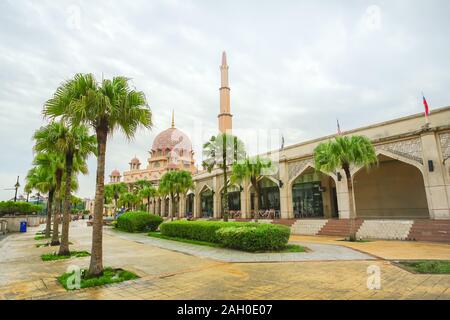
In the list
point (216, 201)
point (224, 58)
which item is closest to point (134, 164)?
point (224, 58)

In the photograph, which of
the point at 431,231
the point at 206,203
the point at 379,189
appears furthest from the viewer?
the point at 206,203

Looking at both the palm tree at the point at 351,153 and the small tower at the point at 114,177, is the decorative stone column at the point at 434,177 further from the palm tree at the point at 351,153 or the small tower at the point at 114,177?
the small tower at the point at 114,177

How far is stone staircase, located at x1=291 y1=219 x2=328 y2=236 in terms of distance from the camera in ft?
63.4

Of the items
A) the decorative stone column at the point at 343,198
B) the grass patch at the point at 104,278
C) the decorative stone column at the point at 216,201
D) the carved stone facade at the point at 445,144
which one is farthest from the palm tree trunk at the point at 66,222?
the decorative stone column at the point at 216,201

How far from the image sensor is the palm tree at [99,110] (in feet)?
24.7

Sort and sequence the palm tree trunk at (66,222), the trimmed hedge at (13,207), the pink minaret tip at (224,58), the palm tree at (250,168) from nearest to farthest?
the palm tree trunk at (66,222)
the palm tree at (250,168)
the trimmed hedge at (13,207)
the pink minaret tip at (224,58)

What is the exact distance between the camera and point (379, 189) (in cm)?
2198

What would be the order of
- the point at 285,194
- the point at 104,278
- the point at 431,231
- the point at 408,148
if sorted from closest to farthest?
the point at 104,278 < the point at 431,231 < the point at 408,148 < the point at 285,194

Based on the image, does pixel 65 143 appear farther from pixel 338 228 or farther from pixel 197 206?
pixel 197 206

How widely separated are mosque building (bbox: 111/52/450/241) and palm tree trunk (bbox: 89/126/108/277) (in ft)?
48.7

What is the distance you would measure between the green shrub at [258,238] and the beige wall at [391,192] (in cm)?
1189

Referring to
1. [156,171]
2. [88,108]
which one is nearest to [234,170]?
[88,108]

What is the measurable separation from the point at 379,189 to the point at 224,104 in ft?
100
